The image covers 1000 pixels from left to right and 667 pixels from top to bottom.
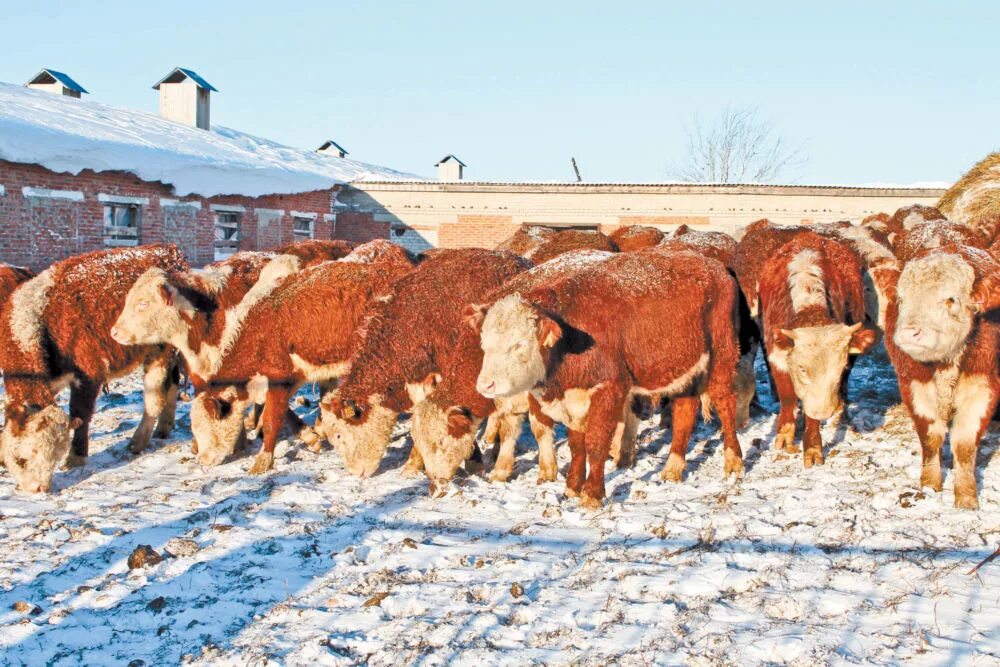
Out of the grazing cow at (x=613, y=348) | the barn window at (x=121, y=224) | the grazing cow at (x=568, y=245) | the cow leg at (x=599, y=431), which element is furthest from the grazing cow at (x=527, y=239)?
the barn window at (x=121, y=224)

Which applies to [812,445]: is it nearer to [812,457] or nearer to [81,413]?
[812,457]

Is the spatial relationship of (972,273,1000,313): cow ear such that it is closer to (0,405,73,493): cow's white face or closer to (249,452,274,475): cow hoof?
(249,452,274,475): cow hoof

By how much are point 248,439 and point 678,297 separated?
4.61m

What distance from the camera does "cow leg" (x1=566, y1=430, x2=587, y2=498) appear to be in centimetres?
640

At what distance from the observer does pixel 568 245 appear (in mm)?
11188

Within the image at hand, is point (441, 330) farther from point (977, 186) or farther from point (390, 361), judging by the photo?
point (977, 186)

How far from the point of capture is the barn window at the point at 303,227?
2394cm

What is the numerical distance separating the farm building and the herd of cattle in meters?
8.02

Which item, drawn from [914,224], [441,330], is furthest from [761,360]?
[441,330]

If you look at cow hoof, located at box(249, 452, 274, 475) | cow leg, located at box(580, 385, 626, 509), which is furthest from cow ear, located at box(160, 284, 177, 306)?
cow leg, located at box(580, 385, 626, 509)

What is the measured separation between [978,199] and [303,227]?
17.6 metres

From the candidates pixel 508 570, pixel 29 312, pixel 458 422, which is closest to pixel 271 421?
pixel 458 422

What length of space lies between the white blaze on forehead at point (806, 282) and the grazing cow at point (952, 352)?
999 millimetres

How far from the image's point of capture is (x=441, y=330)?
7.34m
